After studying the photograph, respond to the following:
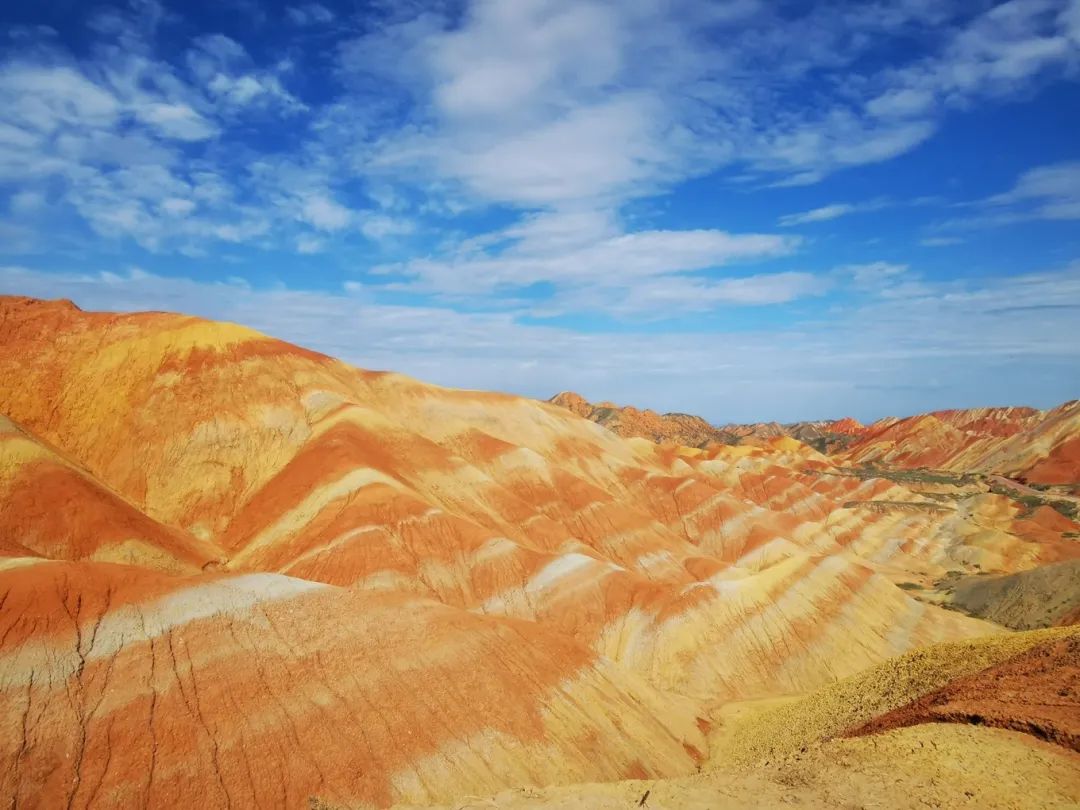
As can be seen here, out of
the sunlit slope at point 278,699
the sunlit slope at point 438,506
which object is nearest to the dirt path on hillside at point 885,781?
the sunlit slope at point 278,699

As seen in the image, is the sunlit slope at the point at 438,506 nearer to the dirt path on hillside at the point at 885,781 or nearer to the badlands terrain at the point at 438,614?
the badlands terrain at the point at 438,614

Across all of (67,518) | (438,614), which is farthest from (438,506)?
(67,518)

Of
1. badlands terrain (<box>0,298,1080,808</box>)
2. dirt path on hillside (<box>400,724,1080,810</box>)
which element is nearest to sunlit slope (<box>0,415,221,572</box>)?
badlands terrain (<box>0,298,1080,808</box>)

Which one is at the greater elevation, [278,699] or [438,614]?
[438,614]

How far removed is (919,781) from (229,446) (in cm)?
6627

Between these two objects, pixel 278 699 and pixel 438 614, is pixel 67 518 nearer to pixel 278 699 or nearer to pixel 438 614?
pixel 278 699

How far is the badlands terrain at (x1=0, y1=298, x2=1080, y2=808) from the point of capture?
71.1 ft

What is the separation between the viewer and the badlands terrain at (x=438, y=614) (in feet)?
71.1

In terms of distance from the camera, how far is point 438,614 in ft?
108

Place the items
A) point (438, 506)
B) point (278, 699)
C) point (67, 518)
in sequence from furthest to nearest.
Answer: point (438, 506) → point (67, 518) → point (278, 699)

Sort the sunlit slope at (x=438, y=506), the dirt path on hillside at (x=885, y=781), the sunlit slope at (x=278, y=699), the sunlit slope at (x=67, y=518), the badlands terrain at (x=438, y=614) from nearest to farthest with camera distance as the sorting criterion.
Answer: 1. the dirt path on hillside at (x=885, y=781)
2. the badlands terrain at (x=438, y=614)
3. the sunlit slope at (x=278, y=699)
4. the sunlit slope at (x=67, y=518)
5. the sunlit slope at (x=438, y=506)

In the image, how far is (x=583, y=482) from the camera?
7869 centimetres

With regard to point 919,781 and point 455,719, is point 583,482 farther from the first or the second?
point 919,781

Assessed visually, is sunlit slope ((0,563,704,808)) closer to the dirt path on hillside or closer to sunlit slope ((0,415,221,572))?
the dirt path on hillside
